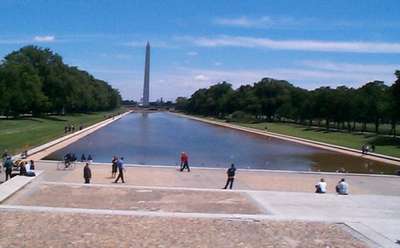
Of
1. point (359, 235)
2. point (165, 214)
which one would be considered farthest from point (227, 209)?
point (359, 235)

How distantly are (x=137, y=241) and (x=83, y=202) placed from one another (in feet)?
20.4

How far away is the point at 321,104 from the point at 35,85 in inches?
1810

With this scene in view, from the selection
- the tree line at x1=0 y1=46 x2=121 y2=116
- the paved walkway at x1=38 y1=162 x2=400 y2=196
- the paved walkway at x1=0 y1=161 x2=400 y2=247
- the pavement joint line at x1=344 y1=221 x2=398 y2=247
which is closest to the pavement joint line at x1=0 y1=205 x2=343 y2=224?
the paved walkway at x1=0 y1=161 x2=400 y2=247

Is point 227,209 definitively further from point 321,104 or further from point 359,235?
point 321,104

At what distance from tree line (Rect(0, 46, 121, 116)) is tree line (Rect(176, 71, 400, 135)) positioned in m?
42.0

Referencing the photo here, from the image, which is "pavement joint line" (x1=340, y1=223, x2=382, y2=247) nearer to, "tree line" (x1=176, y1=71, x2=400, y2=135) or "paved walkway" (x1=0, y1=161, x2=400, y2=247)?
"paved walkway" (x1=0, y1=161, x2=400, y2=247)

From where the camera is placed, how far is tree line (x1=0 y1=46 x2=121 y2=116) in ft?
288

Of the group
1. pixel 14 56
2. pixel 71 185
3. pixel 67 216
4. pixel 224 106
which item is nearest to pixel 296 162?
pixel 71 185

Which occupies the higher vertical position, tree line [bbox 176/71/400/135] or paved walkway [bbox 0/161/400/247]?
tree line [bbox 176/71/400/135]

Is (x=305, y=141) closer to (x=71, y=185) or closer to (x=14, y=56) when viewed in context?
(x=71, y=185)

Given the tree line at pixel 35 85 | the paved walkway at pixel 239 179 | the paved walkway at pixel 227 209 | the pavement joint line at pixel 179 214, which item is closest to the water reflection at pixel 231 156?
the paved walkway at pixel 239 179

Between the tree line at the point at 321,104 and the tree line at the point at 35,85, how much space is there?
42015 mm

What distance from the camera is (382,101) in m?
79.5

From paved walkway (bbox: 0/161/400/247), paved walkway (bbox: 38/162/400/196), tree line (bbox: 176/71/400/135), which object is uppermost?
tree line (bbox: 176/71/400/135)
